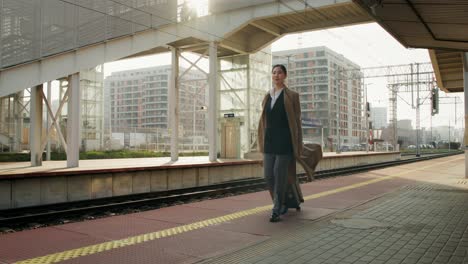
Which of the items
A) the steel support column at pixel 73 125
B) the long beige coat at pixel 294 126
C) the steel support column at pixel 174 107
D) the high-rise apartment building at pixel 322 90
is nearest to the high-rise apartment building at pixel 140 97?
the high-rise apartment building at pixel 322 90

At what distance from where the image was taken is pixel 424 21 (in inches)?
298

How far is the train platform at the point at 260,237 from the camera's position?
4.64 meters

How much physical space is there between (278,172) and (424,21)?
3.83m

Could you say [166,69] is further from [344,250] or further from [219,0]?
[344,250]

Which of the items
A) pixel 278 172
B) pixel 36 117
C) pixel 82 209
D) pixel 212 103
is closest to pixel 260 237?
pixel 278 172

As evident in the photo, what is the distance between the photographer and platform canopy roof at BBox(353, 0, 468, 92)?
6.52 m

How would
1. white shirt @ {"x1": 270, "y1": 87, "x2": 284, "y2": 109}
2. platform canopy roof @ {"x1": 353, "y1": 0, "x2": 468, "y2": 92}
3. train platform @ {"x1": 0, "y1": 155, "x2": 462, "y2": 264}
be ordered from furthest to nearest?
white shirt @ {"x1": 270, "y1": 87, "x2": 284, "y2": 109} → platform canopy roof @ {"x1": 353, "y1": 0, "x2": 468, "y2": 92} → train platform @ {"x1": 0, "y1": 155, "x2": 462, "y2": 264}

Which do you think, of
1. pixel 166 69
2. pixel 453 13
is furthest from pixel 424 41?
pixel 166 69

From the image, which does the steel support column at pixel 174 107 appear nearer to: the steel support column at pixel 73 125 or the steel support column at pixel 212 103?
the steel support column at pixel 212 103

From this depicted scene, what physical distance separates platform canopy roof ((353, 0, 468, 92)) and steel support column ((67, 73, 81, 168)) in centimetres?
1280

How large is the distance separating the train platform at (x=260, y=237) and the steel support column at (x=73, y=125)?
9.81m

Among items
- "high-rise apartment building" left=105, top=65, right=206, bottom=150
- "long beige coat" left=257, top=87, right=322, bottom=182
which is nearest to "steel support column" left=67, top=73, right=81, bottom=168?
"long beige coat" left=257, top=87, right=322, bottom=182

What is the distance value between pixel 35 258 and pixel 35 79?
13.1 meters

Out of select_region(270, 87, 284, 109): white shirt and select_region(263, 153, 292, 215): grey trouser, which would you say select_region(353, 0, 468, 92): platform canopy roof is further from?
select_region(263, 153, 292, 215): grey trouser
